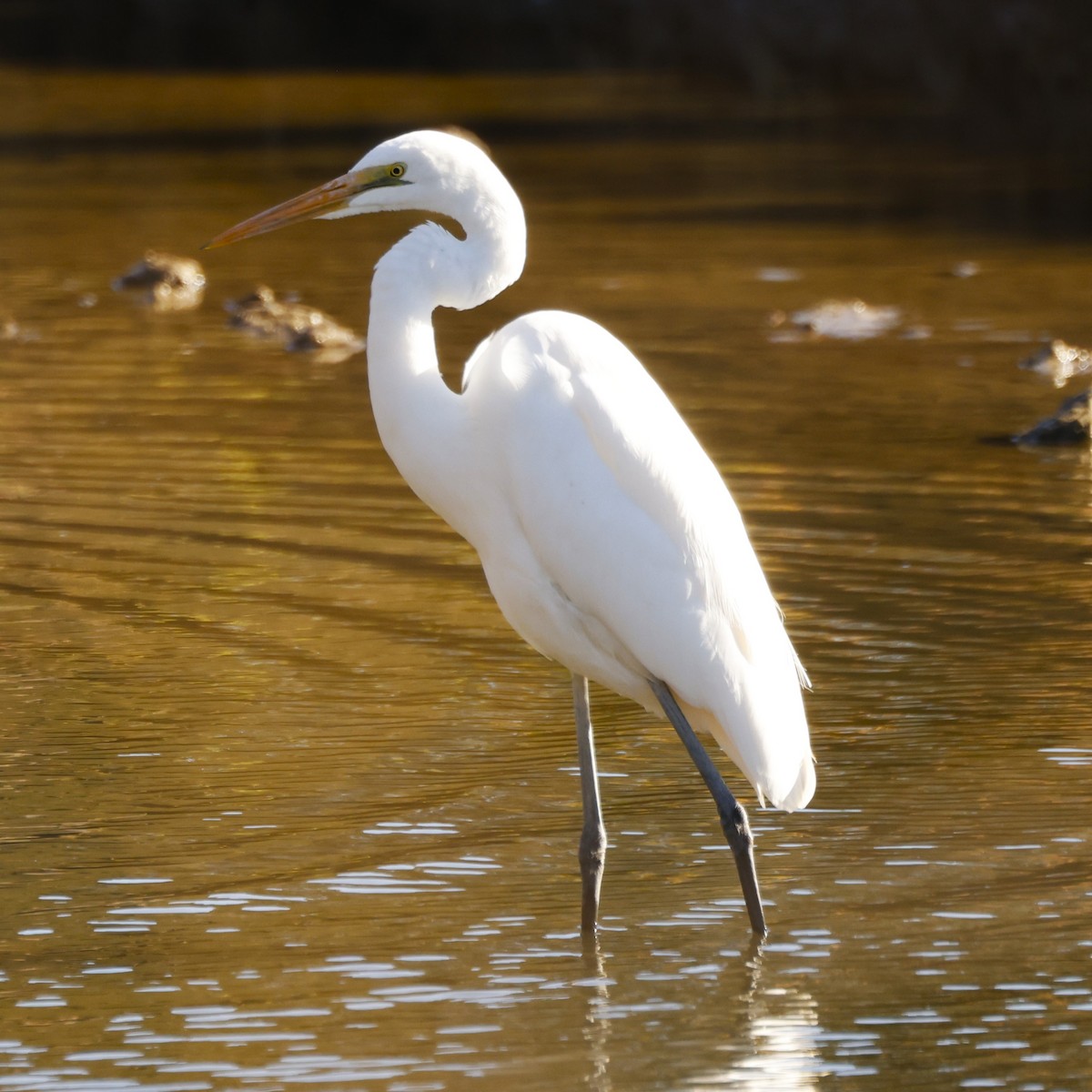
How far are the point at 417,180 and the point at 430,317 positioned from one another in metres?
0.23

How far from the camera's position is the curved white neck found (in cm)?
375

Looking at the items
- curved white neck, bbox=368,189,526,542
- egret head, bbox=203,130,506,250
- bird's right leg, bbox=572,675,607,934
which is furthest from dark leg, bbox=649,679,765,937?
egret head, bbox=203,130,506,250

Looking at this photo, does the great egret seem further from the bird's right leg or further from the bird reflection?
the bird reflection

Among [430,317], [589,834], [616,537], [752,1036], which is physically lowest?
[752,1036]

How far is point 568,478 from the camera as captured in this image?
3758 mm

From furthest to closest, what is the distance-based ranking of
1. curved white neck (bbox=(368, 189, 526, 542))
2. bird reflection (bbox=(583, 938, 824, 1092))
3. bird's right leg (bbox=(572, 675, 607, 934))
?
bird's right leg (bbox=(572, 675, 607, 934))
curved white neck (bbox=(368, 189, 526, 542))
bird reflection (bbox=(583, 938, 824, 1092))

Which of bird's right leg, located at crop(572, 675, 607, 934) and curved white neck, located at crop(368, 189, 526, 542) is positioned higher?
curved white neck, located at crop(368, 189, 526, 542)

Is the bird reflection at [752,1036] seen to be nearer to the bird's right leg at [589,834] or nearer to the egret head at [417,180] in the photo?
the bird's right leg at [589,834]

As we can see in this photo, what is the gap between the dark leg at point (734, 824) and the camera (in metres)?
3.82

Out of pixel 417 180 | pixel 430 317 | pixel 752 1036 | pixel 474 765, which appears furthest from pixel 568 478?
pixel 474 765

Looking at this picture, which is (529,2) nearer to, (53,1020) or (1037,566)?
(1037,566)

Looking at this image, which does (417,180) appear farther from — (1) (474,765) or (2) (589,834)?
(1) (474,765)

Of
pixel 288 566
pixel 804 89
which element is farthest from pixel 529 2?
pixel 288 566

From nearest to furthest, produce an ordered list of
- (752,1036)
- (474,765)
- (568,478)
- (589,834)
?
1. (752,1036)
2. (568,478)
3. (589,834)
4. (474,765)
